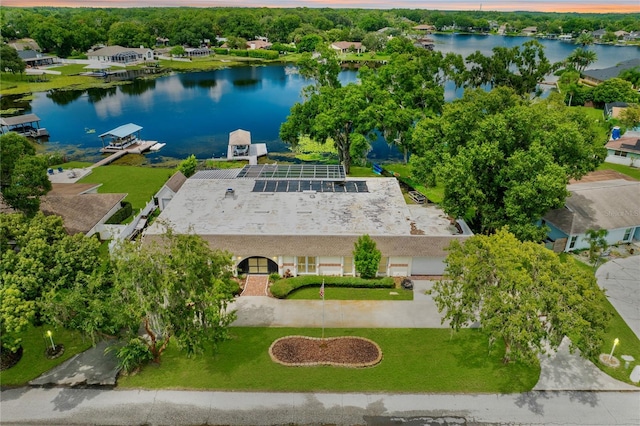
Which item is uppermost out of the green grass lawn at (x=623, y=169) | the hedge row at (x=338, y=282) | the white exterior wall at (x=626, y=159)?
the white exterior wall at (x=626, y=159)

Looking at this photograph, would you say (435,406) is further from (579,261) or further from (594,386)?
(579,261)

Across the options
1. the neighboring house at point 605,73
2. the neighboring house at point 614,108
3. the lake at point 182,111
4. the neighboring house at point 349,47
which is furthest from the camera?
the neighboring house at point 349,47

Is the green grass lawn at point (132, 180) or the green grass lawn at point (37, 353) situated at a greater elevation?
the green grass lawn at point (132, 180)

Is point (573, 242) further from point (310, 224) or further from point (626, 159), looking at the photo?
point (626, 159)

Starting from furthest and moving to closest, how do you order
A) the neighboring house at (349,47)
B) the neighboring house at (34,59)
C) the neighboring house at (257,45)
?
the neighboring house at (257,45) → the neighboring house at (349,47) → the neighboring house at (34,59)

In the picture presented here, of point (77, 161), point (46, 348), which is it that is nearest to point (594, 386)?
point (46, 348)

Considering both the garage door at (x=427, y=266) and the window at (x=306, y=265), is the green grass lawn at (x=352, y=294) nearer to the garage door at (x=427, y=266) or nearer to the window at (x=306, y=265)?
the window at (x=306, y=265)

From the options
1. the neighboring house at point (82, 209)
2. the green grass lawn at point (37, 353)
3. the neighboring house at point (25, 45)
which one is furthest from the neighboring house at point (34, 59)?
the green grass lawn at point (37, 353)
